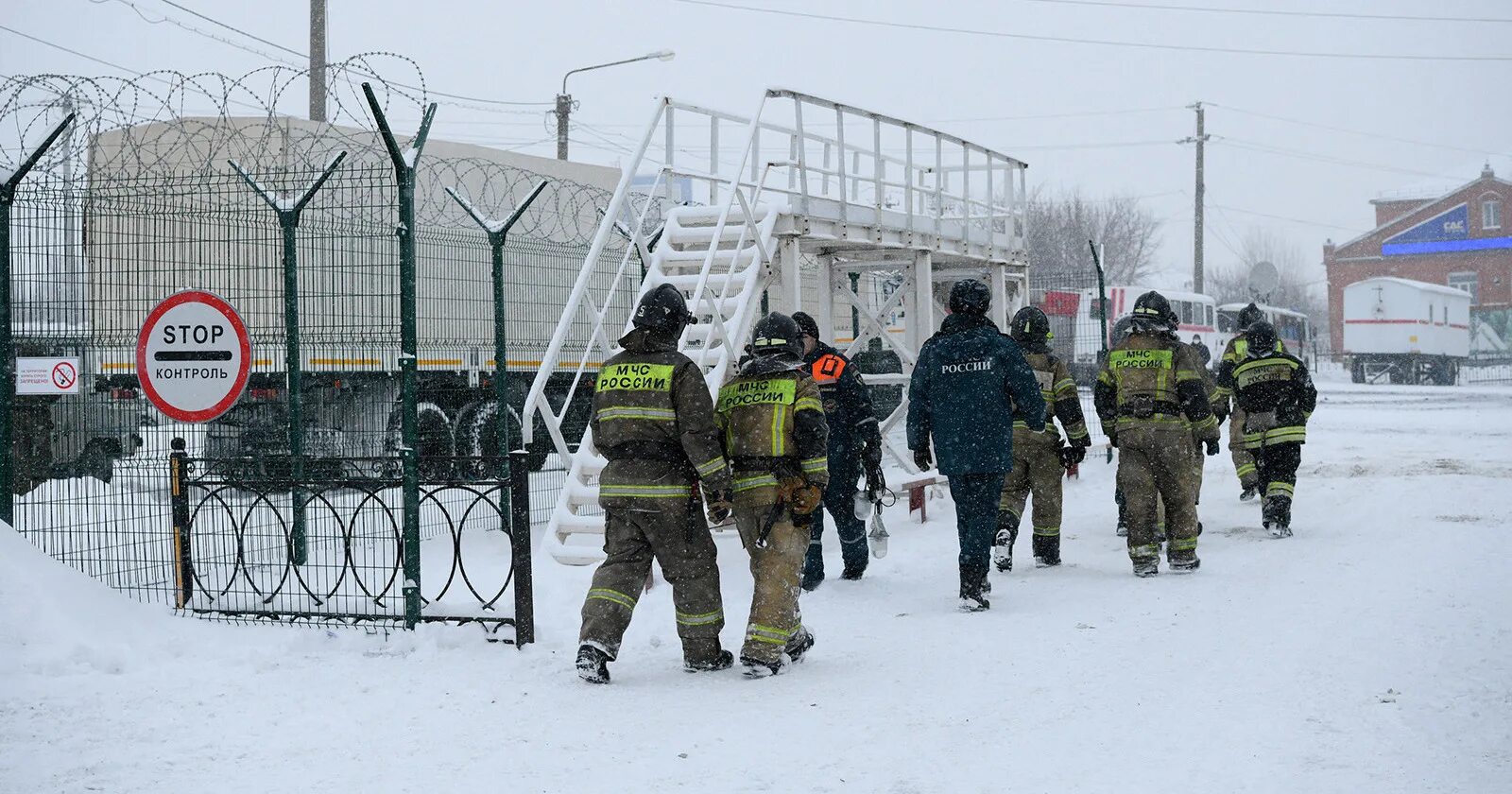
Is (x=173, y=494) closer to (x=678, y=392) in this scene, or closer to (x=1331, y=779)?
(x=678, y=392)

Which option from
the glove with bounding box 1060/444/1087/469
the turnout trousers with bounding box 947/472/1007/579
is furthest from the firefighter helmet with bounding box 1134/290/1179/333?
the turnout trousers with bounding box 947/472/1007/579

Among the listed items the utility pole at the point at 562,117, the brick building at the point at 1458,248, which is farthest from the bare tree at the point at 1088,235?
the utility pole at the point at 562,117

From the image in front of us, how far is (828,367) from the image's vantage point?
8.91m

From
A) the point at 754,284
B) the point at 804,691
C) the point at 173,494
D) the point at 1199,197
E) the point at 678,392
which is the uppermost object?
the point at 1199,197

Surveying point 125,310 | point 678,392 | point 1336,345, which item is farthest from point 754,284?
point 1336,345

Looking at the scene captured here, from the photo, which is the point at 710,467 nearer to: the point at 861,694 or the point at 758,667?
the point at 758,667

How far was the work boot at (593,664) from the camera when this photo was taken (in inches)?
249

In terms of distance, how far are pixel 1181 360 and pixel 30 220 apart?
27.4 ft

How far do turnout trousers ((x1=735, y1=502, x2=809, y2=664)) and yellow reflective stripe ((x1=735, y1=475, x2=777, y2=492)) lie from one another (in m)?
0.03

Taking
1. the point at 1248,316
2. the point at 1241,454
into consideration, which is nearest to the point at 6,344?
the point at 1248,316

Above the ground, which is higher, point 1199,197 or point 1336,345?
point 1199,197

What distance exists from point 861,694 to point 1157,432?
3.93 m

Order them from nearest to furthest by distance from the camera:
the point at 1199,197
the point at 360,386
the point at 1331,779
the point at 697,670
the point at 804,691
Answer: the point at 1331,779
the point at 804,691
the point at 697,670
the point at 360,386
the point at 1199,197

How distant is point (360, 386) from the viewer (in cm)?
1319
